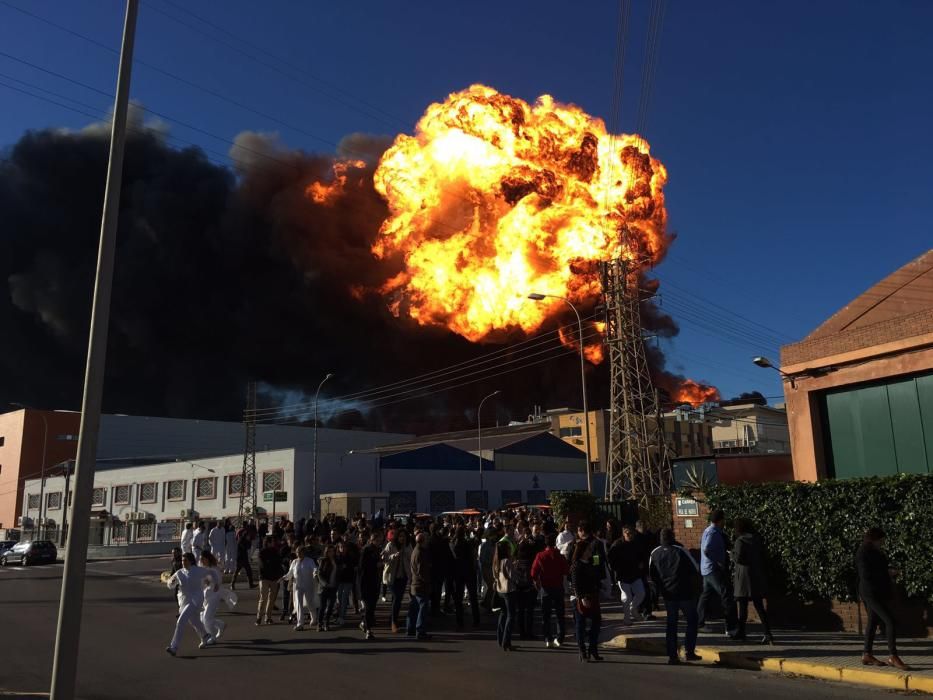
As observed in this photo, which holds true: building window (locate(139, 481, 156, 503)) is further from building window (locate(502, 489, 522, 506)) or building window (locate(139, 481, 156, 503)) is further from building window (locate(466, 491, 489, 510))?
building window (locate(502, 489, 522, 506))

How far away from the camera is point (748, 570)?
32.7 ft

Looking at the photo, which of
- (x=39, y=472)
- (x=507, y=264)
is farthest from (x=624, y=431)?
(x=39, y=472)

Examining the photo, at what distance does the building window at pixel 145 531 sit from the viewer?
47.5m

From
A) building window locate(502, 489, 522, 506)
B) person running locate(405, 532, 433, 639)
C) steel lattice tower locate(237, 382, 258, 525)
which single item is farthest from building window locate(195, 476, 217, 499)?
person running locate(405, 532, 433, 639)

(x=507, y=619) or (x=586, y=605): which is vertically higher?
(x=586, y=605)

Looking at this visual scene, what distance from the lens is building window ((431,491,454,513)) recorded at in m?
47.1

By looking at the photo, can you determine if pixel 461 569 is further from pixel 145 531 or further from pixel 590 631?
pixel 145 531

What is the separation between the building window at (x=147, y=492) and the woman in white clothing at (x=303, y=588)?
43709 millimetres

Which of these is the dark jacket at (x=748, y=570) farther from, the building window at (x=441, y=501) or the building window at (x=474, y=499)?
the building window at (x=474, y=499)

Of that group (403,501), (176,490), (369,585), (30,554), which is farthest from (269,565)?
(176,490)

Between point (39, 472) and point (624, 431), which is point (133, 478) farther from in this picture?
point (624, 431)

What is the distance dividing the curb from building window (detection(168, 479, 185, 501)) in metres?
44.8

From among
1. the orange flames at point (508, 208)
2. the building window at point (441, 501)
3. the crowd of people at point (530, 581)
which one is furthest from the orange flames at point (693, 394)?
the crowd of people at point (530, 581)

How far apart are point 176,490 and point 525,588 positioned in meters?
44.7
